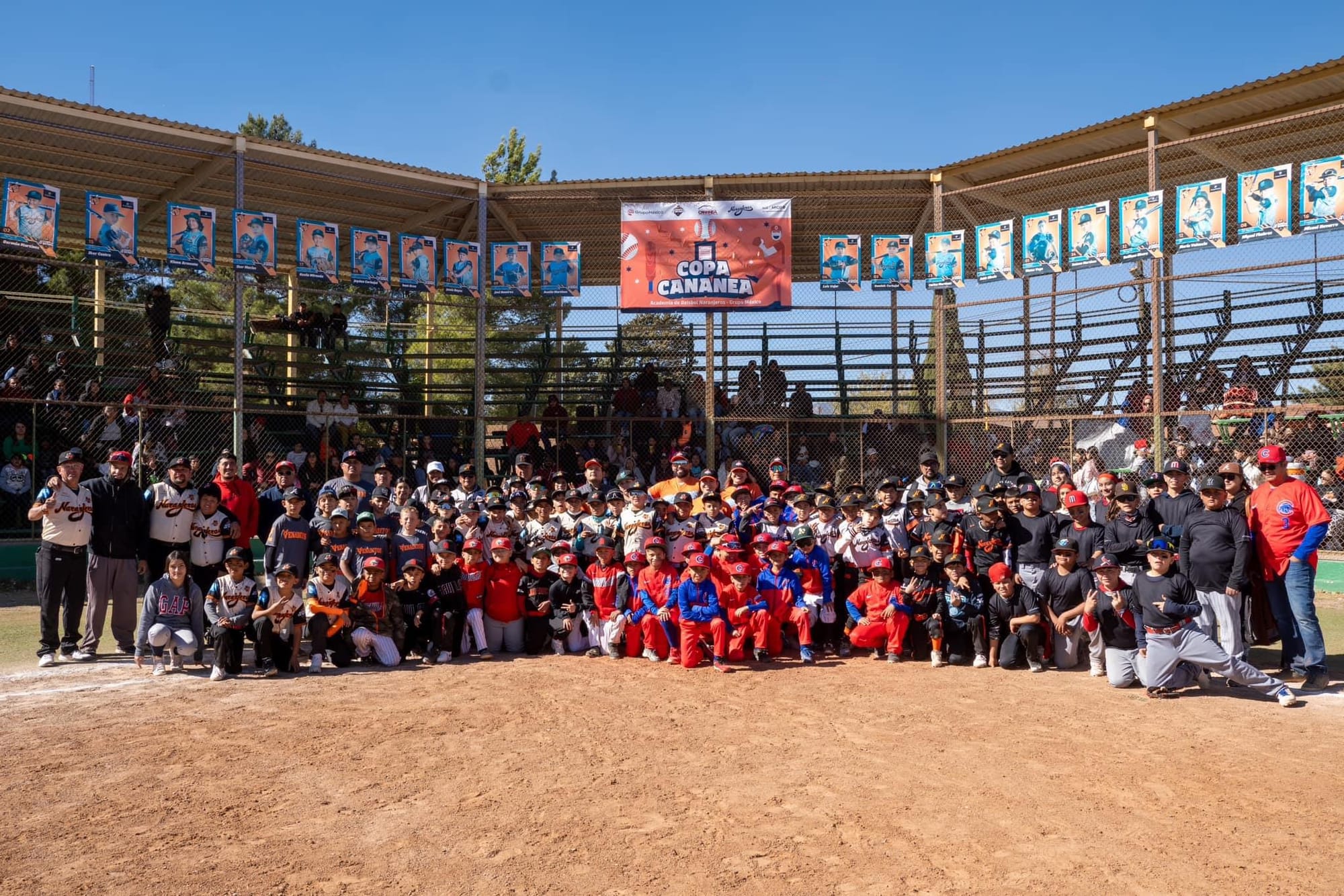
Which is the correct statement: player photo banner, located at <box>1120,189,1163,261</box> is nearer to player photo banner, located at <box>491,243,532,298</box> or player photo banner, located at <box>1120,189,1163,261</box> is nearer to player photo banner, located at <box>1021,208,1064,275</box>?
player photo banner, located at <box>1021,208,1064,275</box>

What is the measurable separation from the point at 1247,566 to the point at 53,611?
10.7 metres

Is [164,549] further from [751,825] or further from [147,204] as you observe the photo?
[147,204]

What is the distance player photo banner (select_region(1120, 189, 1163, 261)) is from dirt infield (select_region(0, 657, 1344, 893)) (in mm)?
8321

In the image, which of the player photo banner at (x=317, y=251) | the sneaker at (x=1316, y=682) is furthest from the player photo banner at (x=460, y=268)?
the sneaker at (x=1316, y=682)

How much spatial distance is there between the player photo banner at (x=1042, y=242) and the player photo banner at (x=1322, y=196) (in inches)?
127

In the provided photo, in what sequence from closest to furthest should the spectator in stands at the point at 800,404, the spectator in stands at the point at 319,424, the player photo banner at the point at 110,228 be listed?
the player photo banner at the point at 110,228, the spectator in stands at the point at 319,424, the spectator in stands at the point at 800,404

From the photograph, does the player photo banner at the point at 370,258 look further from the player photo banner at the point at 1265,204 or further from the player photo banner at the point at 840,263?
the player photo banner at the point at 1265,204

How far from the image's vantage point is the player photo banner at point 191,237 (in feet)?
48.9

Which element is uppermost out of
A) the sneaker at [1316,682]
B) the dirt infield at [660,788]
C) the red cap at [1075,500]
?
the red cap at [1075,500]

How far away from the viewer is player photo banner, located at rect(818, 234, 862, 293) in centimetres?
1691

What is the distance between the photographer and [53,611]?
9.45 m

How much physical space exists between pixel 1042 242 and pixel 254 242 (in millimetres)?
12110

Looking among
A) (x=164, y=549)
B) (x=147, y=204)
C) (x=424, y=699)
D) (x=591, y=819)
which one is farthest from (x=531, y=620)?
(x=147, y=204)

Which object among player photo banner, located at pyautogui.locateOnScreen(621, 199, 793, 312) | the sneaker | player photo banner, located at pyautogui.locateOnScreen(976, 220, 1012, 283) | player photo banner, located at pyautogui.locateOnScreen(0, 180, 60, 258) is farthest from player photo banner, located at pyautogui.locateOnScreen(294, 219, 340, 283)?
the sneaker
